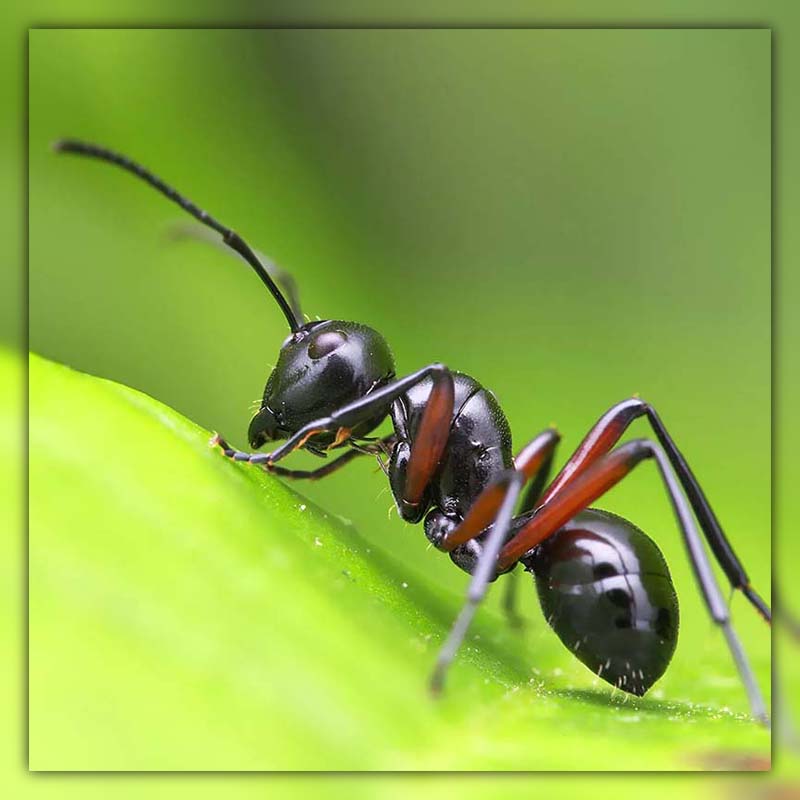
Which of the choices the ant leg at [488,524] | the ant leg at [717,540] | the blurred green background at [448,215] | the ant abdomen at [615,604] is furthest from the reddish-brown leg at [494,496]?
the blurred green background at [448,215]

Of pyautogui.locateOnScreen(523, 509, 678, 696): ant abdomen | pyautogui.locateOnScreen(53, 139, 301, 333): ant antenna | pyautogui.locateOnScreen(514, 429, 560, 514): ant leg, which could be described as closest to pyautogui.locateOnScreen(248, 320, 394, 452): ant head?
pyautogui.locateOnScreen(53, 139, 301, 333): ant antenna

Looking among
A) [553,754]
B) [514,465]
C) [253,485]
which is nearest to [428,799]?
[553,754]

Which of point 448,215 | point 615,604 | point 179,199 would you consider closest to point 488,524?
point 615,604

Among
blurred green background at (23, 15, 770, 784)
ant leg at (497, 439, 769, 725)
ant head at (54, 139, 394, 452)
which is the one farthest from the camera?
blurred green background at (23, 15, 770, 784)

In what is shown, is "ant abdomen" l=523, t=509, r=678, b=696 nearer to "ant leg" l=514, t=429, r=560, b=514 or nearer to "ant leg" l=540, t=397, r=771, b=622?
"ant leg" l=540, t=397, r=771, b=622

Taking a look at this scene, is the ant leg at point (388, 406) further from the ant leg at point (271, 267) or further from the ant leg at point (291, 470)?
the ant leg at point (271, 267)

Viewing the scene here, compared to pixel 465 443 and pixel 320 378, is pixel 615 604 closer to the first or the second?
pixel 465 443

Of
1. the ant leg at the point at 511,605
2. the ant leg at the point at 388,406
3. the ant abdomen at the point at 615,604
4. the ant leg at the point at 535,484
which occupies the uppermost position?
the ant leg at the point at 388,406
